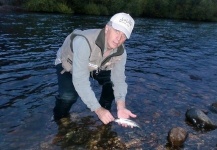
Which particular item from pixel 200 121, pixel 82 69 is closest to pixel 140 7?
pixel 200 121

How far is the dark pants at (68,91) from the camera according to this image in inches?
255

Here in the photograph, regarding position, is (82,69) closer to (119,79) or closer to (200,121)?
(119,79)

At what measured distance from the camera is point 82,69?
5.26 metres

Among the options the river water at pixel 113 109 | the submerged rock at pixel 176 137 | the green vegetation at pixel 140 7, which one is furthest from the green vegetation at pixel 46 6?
the submerged rock at pixel 176 137

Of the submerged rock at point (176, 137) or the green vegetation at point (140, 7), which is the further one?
the green vegetation at point (140, 7)

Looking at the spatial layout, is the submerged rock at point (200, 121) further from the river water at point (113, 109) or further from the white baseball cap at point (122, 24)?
the white baseball cap at point (122, 24)

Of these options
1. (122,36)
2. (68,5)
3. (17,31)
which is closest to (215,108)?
(122,36)

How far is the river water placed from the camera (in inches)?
290

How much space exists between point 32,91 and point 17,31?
558 inches

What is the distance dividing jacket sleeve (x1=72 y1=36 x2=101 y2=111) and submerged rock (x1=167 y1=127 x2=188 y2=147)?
122 inches

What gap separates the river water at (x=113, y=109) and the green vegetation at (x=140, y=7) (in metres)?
26.0

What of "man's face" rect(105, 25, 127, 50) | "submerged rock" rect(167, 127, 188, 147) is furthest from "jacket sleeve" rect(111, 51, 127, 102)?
"submerged rock" rect(167, 127, 188, 147)

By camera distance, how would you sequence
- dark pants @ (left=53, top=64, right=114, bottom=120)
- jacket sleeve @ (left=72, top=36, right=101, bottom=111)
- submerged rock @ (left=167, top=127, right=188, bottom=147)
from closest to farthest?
jacket sleeve @ (left=72, top=36, right=101, bottom=111)
dark pants @ (left=53, top=64, right=114, bottom=120)
submerged rock @ (left=167, top=127, right=188, bottom=147)

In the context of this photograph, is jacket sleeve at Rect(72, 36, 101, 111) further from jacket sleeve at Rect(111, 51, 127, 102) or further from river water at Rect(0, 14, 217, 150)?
river water at Rect(0, 14, 217, 150)
